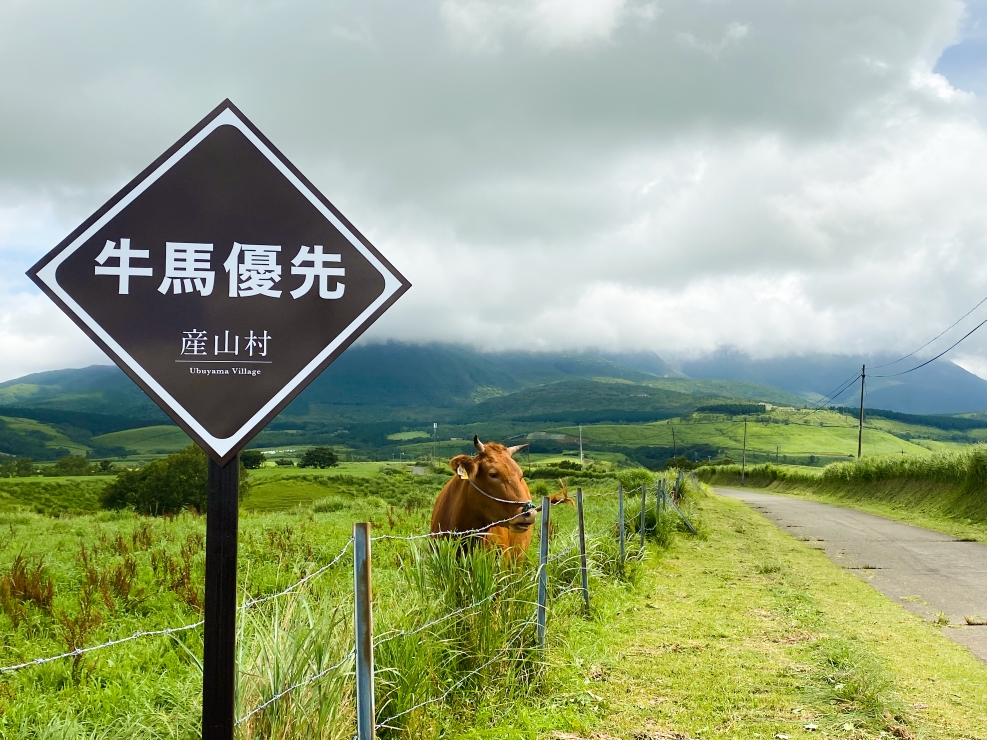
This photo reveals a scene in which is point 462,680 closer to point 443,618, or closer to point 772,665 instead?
point 443,618

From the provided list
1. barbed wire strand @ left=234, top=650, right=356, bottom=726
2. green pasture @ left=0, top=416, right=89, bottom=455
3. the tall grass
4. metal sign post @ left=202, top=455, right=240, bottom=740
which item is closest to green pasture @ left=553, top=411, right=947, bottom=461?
the tall grass

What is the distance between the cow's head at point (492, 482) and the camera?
696cm

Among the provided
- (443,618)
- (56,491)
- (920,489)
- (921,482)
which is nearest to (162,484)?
(56,491)

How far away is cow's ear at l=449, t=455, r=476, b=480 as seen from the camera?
22.7ft

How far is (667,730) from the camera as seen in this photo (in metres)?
4.62

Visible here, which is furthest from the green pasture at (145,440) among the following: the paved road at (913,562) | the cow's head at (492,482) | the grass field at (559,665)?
the cow's head at (492,482)

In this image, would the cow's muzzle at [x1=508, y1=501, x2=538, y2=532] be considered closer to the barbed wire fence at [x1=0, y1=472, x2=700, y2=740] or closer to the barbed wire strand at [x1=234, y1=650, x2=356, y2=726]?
the barbed wire fence at [x1=0, y1=472, x2=700, y2=740]

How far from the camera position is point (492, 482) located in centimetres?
708

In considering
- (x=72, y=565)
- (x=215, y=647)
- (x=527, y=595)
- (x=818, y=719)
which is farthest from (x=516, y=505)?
(x=72, y=565)

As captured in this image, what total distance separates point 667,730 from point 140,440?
16216 centimetres

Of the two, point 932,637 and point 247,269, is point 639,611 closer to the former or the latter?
point 932,637

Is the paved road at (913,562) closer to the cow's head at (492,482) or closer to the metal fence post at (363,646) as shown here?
the cow's head at (492,482)

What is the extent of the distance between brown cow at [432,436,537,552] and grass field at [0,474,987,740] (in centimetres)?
83

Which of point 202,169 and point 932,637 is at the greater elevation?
point 202,169
